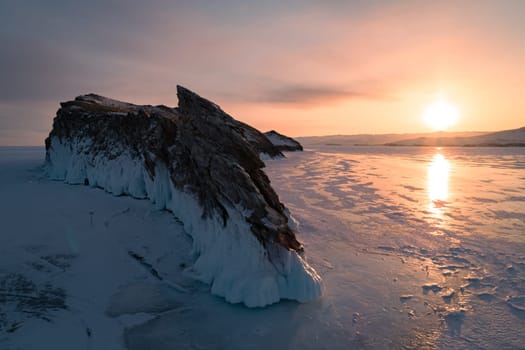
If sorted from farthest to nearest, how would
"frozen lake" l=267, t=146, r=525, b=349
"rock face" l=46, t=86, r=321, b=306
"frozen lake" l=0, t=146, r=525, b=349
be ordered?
→ "rock face" l=46, t=86, r=321, b=306 → "frozen lake" l=267, t=146, r=525, b=349 → "frozen lake" l=0, t=146, r=525, b=349

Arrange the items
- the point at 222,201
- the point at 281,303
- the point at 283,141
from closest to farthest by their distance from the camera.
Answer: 1. the point at 281,303
2. the point at 222,201
3. the point at 283,141

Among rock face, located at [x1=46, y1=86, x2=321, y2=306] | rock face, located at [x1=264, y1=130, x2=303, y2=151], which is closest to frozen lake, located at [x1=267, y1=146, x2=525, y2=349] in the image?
rock face, located at [x1=46, y1=86, x2=321, y2=306]

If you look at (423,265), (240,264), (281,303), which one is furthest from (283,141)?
(281,303)

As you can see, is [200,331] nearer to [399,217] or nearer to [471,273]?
[471,273]

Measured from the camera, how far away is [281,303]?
166 inches

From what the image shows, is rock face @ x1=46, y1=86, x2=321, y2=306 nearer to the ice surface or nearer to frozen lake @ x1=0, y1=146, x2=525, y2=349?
the ice surface

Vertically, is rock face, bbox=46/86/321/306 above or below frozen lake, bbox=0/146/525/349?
above

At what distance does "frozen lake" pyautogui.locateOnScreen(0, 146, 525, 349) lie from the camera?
11.2 feet

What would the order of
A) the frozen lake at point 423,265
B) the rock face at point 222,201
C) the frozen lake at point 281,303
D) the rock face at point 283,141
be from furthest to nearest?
1. the rock face at point 283,141
2. the rock face at point 222,201
3. the frozen lake at point 423,265
4. the frozen lake at point 281,303

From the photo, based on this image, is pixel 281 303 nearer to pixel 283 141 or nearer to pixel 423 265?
pixel 423 265

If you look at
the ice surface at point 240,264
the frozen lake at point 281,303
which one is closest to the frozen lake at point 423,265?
the frozen lake at point 281,303

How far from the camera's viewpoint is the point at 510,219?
308 inches

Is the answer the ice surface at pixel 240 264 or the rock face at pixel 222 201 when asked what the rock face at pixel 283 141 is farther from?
the ice surface at pixel 240 264

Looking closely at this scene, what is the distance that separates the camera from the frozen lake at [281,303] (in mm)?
3418
